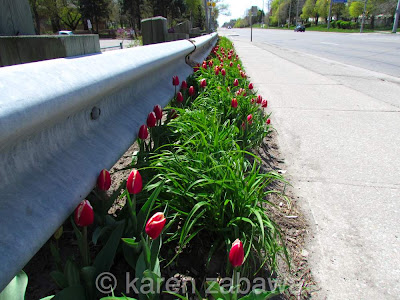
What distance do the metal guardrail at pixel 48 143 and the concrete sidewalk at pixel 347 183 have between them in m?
1.19

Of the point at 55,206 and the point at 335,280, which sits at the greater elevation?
the point at 55,206

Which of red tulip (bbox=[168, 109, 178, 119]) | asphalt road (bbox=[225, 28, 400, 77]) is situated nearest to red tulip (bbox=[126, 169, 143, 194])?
red tulip (bbox=[168, 109, 178, 119])

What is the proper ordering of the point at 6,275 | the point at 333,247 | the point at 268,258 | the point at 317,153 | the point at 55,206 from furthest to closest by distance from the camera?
the point at 317,153, the point at 333,247, the point at 268,258, the point at 55,206, the point at 6,275

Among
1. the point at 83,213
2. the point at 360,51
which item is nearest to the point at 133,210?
the point at 83,213

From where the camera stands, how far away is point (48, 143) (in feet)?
3.58

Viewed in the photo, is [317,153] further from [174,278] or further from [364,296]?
[174,278]

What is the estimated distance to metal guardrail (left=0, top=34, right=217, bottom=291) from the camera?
83 centimetres

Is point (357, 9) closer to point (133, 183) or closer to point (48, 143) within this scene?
point (133, 183)

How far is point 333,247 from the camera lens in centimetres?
171

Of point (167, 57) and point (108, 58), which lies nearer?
point (108, 58)

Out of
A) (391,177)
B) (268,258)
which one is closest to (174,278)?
(268,258)

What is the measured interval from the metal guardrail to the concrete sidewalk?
46.8 inches

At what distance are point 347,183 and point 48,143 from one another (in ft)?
6.93

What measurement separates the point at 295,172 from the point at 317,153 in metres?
0.50
